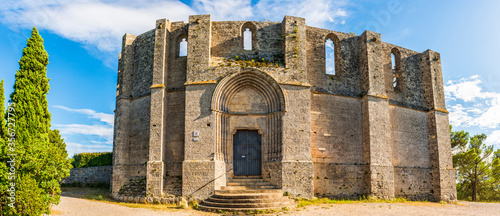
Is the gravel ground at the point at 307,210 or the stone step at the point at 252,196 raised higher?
Result: the stone step at the point at 252,196

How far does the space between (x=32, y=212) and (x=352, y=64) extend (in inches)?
525

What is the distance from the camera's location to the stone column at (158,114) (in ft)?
45.1

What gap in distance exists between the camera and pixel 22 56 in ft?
33.6

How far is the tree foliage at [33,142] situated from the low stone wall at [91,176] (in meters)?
10.9

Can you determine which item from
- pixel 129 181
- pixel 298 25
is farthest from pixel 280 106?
pixel 129 181

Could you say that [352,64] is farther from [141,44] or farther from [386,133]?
[141,44]

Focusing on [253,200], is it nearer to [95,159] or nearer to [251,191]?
[251,191]

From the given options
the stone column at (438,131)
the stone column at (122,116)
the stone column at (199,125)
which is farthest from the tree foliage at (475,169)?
the stone column at (122,116)

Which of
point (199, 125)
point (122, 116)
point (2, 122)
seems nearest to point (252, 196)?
point (199, 125)

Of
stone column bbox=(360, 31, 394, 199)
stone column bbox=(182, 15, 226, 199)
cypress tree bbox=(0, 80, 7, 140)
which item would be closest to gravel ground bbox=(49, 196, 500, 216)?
stone column bbox=(182, 15, 226, 199)

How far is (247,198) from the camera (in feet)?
39.3

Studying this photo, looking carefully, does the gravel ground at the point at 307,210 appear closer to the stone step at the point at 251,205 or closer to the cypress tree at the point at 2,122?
the stone step at the point at 251,205

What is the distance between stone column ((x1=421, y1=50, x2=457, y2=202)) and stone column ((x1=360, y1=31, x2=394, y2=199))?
127 inches

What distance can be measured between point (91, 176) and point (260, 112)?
12.7 meters
